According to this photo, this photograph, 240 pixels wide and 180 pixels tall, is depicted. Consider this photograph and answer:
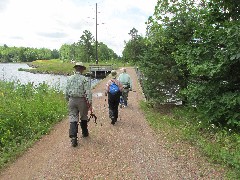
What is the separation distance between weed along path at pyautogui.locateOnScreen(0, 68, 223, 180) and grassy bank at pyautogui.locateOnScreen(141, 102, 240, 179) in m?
0.30

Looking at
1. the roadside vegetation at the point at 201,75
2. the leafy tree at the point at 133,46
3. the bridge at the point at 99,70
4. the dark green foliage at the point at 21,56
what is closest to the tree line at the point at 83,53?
the dark green foliage at the point at 21,56

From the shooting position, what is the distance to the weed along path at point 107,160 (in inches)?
233

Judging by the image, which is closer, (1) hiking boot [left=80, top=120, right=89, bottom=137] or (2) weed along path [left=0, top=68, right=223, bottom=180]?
(2) weed along path [left=0, top=68, right=223, bottom=180]

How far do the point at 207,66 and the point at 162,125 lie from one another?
301cm

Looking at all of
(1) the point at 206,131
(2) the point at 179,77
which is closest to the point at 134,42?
(2) the point at 179,77

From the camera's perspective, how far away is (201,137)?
A: 26.6 ft

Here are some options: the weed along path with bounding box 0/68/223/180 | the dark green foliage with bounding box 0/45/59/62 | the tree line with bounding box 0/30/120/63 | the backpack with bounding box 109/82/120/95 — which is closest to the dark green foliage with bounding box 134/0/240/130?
the weed along path with bounding box 0/68/223/180

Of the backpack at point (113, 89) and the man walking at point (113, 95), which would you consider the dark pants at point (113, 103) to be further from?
the backpack at point (113, 89)

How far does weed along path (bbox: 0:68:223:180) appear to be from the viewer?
5.91 meters

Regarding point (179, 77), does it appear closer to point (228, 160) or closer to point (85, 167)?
point (228, 160)

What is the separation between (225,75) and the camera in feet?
27.2

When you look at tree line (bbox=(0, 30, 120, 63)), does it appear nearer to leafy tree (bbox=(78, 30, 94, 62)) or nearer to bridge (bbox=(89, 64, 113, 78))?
leafy tree (bbox=(78, 30, 94, 62))

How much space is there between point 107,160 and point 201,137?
2.93 metres

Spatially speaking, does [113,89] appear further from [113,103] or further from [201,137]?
[201,137]
